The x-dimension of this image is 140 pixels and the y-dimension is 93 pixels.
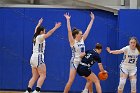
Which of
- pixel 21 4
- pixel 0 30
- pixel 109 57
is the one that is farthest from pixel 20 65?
pixel 109 57

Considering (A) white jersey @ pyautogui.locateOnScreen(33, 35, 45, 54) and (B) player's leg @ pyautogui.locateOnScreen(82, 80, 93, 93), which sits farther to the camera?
(B) player's leg @ pyautogui.locateOnScreen(82, 80, 93, 93)

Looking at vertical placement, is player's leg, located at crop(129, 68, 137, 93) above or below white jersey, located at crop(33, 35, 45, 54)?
below

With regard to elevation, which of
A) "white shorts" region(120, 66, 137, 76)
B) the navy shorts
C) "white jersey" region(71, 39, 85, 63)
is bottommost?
"white shorts" region(120, 66, 137, 76)

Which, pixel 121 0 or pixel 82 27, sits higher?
pixel 121 0

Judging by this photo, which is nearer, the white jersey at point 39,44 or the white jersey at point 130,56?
the white jersey at point 39,44

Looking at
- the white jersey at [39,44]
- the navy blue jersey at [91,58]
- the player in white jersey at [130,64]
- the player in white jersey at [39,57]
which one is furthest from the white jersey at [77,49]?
the player in white jersey at [130,64]

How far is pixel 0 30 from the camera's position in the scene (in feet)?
31.6

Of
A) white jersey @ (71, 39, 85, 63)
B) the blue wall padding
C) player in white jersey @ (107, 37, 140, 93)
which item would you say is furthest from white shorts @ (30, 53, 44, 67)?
player in white jersey @ (107, 37, 140, 93)

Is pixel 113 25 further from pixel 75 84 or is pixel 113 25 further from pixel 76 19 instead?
pixel 75 84

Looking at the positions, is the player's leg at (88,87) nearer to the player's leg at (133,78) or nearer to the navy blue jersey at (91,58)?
the navy blue jersey at (91,58)

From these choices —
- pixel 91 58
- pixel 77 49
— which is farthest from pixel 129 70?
pixel 77 49

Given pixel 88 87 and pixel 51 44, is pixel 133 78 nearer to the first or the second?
pixel 88 87

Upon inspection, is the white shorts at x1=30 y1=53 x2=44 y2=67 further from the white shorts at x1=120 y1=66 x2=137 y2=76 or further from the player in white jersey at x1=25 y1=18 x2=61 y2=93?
the white shorts at x1=120 y1=66 x2=137 y2=76

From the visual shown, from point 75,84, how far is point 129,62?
1848 mm
